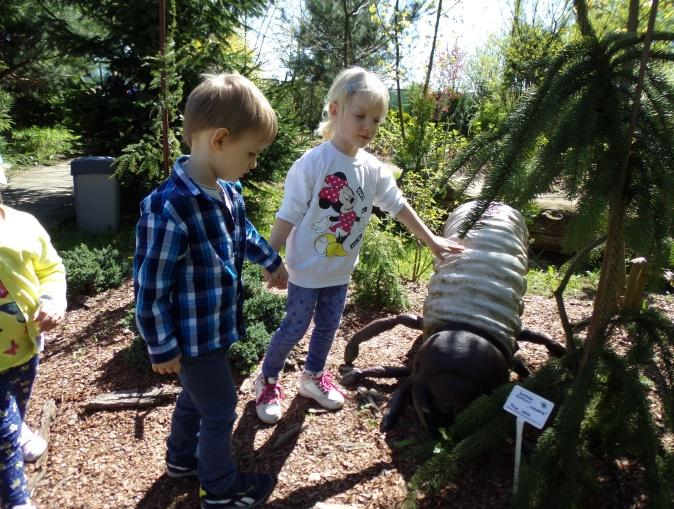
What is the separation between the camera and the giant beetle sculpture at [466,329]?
238cm

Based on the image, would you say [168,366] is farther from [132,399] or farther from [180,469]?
[132,399]

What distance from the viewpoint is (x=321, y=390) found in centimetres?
285

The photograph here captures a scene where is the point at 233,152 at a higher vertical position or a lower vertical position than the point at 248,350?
higher

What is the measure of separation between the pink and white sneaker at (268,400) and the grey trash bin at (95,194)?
4.04m

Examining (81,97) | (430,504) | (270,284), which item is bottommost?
(430,504)

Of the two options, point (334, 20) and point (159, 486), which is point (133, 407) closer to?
point (159, 486)

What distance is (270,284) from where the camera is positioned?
2287 mm

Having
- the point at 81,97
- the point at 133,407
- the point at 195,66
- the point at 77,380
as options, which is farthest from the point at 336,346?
the point at 81,97

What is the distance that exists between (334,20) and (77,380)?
14.3m

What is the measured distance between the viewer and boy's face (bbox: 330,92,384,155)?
7.72 feet

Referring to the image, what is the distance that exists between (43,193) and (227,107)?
7.62 meters

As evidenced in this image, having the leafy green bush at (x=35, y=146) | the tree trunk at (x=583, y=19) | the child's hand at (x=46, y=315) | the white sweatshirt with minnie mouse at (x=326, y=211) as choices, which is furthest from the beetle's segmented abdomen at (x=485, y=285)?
the leafy green bush at (x=35, y=146)

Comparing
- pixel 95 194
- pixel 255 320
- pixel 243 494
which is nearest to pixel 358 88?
pixel 255 320

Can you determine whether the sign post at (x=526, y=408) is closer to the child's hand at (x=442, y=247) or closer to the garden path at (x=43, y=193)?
the child's hand at (x=442, y=247)
